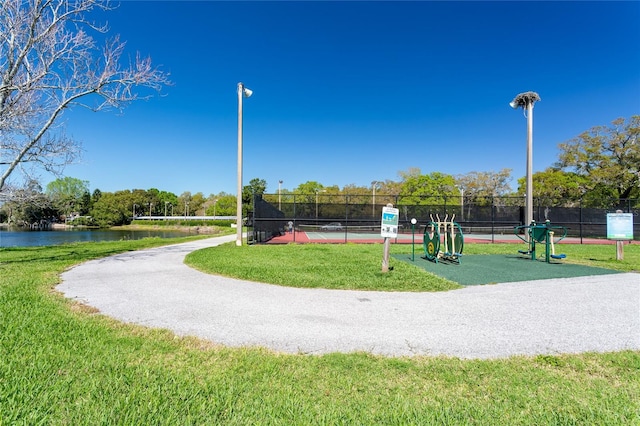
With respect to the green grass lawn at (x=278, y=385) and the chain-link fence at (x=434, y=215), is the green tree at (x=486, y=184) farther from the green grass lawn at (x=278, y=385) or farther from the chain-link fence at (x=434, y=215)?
the green grass lawn at (x=278, y=385)

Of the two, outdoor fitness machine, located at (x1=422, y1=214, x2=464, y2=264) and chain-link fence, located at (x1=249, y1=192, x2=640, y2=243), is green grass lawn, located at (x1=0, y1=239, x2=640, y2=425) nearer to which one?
outdoor fitness machine, located at (x1=422, y1=214, x2=464, y2=264)

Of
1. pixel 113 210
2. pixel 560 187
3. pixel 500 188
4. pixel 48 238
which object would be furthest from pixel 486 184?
pixel 113 210

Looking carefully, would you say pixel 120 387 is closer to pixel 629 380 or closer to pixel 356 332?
pixel 356 332

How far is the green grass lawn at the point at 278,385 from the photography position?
2.18m

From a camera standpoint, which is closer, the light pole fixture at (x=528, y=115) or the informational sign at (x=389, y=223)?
the informational sign at (x=389, y=223)

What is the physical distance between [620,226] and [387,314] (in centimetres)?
1084

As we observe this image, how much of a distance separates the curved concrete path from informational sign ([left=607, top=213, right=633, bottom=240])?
14.0ft

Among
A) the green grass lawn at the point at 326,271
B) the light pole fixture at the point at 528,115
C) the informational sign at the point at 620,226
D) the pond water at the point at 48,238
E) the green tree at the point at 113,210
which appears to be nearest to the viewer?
the green grass lawn at the point at 326,271

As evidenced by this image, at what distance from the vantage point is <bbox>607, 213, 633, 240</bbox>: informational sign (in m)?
10.6

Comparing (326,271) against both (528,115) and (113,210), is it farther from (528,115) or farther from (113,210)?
(113,210)

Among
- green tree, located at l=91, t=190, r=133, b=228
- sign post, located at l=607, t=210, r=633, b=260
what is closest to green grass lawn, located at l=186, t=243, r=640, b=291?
sign post, located at l=607, t=210, r=633, b=260

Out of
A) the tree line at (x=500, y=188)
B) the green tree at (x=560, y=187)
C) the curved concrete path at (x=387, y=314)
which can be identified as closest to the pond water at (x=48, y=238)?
the tree line at (x=500, y=188)

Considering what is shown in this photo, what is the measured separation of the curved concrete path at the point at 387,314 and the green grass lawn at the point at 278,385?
14.4 inches

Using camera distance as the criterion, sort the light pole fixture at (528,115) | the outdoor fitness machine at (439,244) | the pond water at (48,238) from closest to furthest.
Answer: the outdoor fitness machine at (439,244)
the light pole fixture at (528,115)
the pond water at (48,238)
